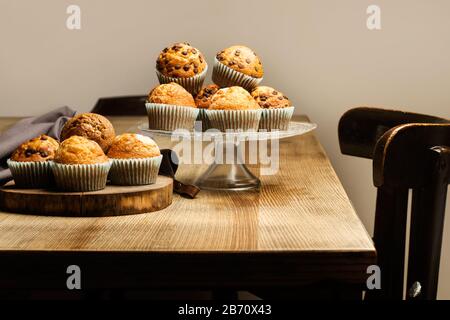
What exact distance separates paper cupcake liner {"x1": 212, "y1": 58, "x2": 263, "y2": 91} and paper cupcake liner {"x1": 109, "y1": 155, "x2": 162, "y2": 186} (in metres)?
0.33

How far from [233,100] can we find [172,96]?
0.12 m

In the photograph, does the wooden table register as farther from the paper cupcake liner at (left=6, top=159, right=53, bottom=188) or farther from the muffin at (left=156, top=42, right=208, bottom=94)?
the muffin at (left=156, top=42, right=208, bottom=94)

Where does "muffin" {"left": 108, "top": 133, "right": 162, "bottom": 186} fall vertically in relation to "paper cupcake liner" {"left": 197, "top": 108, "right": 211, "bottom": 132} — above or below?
below

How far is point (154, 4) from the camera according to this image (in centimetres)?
282

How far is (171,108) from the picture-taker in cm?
145

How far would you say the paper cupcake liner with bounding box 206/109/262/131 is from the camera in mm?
1423

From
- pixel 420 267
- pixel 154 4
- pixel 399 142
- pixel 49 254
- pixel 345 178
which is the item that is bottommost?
pixel 345 178

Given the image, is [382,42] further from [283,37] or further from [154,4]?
[154,4]

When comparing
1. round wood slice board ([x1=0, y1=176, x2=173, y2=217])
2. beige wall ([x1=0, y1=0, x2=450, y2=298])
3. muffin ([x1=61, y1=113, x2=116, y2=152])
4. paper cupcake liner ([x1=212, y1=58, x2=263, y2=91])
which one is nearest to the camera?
round wood slice board ([x1=0, y1=176, x2=173, y2=217])

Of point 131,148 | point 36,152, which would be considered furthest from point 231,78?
point 36,152

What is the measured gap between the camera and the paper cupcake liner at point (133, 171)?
1.29 m

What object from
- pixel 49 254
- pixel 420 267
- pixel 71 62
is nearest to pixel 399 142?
pixel 420 267

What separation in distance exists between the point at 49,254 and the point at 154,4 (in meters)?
1.95

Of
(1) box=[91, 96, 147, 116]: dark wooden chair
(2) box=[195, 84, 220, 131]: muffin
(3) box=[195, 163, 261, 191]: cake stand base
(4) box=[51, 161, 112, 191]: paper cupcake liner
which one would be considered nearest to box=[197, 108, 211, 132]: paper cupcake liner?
(2) box=[195, 84, 220, 131]: muffin
